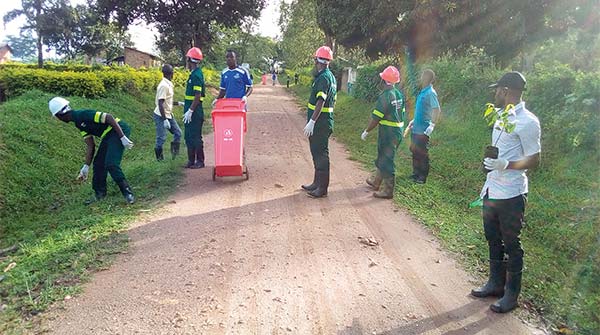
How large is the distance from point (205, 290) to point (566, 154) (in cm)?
672

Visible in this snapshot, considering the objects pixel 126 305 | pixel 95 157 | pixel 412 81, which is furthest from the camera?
pixel 412 81

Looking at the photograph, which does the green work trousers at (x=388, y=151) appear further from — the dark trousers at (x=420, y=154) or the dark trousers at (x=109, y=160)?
the dark trousers at (x=109, y=160)

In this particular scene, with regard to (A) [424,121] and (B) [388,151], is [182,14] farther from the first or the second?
(B) [388,151]

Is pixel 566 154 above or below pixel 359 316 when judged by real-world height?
above

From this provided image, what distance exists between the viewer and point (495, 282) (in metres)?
3.79

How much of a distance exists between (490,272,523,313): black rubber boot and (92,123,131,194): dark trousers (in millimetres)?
4656

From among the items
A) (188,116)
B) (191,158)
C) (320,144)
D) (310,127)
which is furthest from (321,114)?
(191,158)

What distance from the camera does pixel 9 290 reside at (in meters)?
3.55

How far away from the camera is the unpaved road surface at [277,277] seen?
3.24m

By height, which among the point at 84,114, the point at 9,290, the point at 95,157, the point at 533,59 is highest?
the point at 533,59

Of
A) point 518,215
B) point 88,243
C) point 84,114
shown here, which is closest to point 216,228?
point 88,243

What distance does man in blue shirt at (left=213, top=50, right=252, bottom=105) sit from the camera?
7.23 m

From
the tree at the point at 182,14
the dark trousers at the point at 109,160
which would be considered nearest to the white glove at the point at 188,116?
the dark trousers at the point at 109,160

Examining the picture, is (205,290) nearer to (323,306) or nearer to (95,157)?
(323,306)
